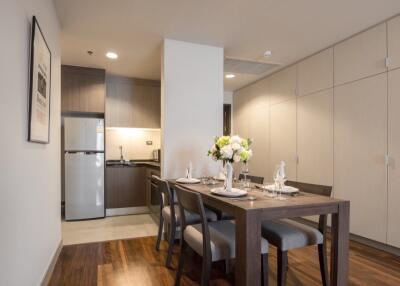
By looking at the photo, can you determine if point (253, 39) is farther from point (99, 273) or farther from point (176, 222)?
point (99, 273)

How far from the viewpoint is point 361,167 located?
3039 millimetres

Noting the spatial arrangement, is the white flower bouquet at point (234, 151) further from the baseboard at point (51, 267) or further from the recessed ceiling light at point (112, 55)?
the recessed ceiling light at point (112, 55)

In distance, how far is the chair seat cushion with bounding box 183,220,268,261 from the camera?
1791 millimetres

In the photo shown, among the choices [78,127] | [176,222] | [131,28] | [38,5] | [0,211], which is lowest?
[176,222]

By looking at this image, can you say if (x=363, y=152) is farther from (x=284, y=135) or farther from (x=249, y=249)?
(x=249, y=249)

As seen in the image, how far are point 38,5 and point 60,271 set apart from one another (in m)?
2.28

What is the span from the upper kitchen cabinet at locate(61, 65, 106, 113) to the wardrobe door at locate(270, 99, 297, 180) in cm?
299

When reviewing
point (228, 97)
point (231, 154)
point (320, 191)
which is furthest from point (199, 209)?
point (228, 97)

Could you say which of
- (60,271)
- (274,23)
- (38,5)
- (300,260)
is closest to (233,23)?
(274,23)

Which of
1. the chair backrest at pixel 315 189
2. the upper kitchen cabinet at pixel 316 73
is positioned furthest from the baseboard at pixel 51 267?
the upper kitchen cabinet at pixel 316 73

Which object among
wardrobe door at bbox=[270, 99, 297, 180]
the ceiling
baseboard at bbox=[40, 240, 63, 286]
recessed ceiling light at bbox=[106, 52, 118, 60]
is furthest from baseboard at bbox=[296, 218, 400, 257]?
recessed ceiling light at bbox=[106, 52, 118, 60]

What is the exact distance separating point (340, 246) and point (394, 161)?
147cm

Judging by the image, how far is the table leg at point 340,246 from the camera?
181 centimetres

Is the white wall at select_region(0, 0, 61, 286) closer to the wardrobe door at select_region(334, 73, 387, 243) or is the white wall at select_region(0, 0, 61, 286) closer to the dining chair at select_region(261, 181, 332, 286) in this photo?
the dining chair at select_region(261, 181, 332, 286)
